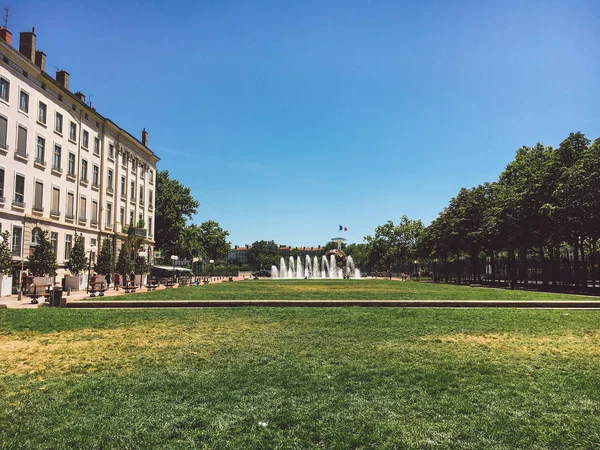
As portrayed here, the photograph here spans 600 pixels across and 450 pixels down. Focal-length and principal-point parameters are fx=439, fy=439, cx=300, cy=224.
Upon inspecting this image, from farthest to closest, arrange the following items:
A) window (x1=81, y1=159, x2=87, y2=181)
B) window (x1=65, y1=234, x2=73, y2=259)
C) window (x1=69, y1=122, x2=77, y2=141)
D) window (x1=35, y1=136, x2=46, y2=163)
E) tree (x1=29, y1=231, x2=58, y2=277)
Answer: window (x1=81, y1=159, x2=87, y2=181)
window (x1=69, y1=122, x2=77, y2=141)
window (x1=65, y1=234, x2=73, y2=259)
window (x1=35, y1=136, x2=46, y2=163)
tree (x1=29, y1=231, x2=58, y2=277)

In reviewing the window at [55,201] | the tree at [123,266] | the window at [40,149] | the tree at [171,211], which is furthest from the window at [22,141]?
the tree at [171,211]

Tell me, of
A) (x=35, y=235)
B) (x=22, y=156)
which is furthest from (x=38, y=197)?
(x=22, y=156)

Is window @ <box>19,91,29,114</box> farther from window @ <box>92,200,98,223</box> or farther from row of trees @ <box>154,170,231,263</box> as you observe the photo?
row of trees @ <box>154,170,231,263</box>

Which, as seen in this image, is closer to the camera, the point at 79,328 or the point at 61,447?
the point at 61,447

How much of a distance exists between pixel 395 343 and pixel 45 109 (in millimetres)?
35782

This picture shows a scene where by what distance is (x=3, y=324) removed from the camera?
1258 centimetres

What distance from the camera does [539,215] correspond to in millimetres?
37531

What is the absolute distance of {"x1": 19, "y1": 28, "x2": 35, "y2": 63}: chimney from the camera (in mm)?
33906

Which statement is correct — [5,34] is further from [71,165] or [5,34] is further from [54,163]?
[71,165]

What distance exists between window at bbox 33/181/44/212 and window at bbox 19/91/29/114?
5413 millimetres

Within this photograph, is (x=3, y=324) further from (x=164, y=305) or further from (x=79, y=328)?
(x=164, y=305)

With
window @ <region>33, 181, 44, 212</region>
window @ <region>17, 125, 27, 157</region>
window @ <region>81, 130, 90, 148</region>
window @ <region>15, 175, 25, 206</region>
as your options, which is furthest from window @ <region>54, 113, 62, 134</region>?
window @ <region>15, 175, 25, 206</region>

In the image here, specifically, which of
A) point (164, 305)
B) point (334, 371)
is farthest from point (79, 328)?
point (334, 371)

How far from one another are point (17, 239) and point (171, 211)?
121 ft
